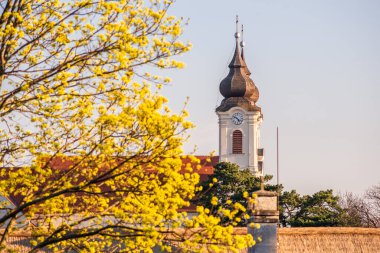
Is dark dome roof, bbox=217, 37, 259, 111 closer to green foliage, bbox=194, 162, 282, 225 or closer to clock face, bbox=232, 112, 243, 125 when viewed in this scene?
clock face, bbox=232, 112, 243, 125

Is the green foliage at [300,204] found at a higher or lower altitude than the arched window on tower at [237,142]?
lower

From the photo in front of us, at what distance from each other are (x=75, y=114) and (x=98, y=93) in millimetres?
492

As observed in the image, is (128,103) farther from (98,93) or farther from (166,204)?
(166,204)

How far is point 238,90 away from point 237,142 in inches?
200

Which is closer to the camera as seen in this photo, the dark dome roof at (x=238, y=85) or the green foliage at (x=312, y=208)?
the green foliage at (x=312, y=208)

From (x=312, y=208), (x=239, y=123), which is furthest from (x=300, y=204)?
(x=239, y=123)

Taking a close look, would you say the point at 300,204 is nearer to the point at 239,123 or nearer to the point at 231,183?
the point at 231,183

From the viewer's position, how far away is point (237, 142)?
8619 cm

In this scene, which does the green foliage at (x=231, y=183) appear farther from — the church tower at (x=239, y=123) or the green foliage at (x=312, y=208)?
the church tower at (x=239, y=123)

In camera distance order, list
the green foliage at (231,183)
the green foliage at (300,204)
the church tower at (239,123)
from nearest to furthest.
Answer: the green foliage at (300,204)
the green foliage at (231,183)
the church tower at (239,123)

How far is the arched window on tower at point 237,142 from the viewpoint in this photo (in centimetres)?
8581

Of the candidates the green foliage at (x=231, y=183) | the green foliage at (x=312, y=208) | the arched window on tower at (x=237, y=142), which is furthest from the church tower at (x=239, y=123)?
the green foliage at (x=312, y=208)

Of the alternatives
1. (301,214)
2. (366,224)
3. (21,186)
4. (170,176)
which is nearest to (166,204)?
(170,176)

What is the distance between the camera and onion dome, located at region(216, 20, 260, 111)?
85.6m
